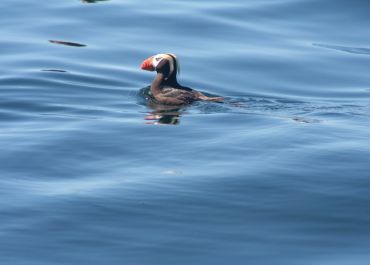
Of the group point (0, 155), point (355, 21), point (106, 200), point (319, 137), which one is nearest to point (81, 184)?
point (106, 200)

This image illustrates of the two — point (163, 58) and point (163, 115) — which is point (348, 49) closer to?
point (163, 58)

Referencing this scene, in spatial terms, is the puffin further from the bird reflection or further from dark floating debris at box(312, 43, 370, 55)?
dark floating debris at box(312, 43, 370, 55)

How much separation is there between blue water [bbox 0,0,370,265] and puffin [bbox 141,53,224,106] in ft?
0.82

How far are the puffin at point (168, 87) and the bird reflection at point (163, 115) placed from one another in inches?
6.7

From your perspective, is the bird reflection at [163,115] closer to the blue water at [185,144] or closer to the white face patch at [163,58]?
the blue water at [185,144]

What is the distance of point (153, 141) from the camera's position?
16.0 m

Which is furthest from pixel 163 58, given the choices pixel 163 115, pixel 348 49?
pixel 348 49

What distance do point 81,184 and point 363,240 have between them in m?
3.70

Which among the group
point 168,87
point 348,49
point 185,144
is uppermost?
point 348,49

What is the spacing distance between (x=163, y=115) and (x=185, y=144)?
2.06 meters

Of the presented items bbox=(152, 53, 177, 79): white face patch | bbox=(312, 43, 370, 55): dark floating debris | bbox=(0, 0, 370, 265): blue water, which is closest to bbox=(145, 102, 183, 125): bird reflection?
bbox=(0, 0, 370, 265): blue water

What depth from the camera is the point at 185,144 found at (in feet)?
52.0

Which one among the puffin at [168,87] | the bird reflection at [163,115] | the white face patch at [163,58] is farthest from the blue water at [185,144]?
the white face patch at [163,58]

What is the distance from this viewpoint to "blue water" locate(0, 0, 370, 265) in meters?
12.1
